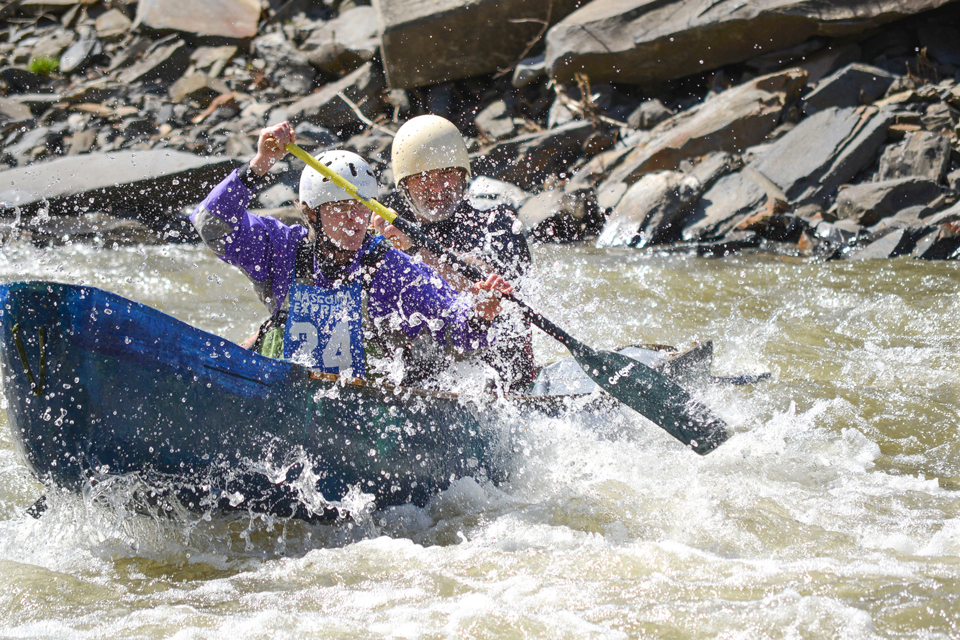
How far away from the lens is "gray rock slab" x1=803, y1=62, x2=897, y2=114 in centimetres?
840

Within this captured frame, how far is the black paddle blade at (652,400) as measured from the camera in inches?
148

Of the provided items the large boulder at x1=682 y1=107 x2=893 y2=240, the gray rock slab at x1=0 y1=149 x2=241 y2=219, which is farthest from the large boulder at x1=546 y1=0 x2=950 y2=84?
the gray rock slab at x1=0 y1=149 x2=241 y2=219

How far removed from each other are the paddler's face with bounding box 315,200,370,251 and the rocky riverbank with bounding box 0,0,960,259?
4.11 metres

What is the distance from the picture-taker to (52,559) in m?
3.11

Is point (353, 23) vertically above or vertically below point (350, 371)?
above

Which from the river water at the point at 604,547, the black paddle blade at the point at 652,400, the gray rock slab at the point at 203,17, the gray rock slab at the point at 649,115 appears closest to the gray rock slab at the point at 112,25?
the gray rock slab at the point at 203,17

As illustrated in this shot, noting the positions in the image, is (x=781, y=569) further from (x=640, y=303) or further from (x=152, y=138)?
(x=152, y=138)

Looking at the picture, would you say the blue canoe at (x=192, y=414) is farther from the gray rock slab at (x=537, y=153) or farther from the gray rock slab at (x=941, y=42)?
the gray rock slab at (x=941, y=42)

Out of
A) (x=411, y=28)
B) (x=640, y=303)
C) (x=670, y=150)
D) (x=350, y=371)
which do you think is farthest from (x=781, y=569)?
(x=411, y=28)

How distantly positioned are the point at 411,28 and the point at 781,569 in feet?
29.5

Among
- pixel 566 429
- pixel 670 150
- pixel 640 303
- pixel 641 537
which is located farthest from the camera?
pixel 670 150

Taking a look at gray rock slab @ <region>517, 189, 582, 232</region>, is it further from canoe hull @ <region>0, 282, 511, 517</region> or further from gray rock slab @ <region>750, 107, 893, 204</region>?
canoe hull @ <region>0, 282, 511, 517</region>

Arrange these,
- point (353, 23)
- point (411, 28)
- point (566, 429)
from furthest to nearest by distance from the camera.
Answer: point (353, 23) < point (411, 28) < point (566, 429)

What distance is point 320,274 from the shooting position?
11.3ft
